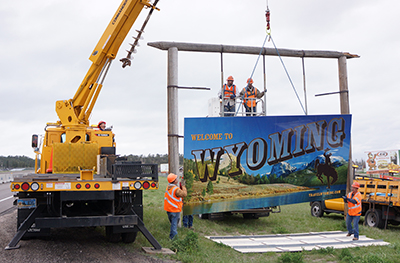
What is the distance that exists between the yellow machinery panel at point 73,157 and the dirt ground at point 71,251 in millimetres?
1811

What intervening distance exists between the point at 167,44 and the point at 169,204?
193 inches

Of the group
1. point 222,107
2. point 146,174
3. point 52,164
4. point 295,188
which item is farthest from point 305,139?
point 52,164

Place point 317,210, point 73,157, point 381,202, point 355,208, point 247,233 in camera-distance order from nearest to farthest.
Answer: point 73,157 < point 355,208 < point 247,233 < point 381,202 < point 317,210

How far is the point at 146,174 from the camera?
298 inches

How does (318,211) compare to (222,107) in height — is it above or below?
below

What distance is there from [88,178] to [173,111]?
14.1 ft

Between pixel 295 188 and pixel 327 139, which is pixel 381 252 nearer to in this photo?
pixel 295 188

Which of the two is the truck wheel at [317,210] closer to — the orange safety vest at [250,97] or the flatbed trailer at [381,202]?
the flatbed trailer at [381,202]

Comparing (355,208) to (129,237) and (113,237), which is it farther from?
(113,237)

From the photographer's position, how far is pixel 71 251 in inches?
292

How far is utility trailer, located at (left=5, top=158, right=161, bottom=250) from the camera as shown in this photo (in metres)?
6.96

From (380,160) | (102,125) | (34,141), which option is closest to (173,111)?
(102,125)

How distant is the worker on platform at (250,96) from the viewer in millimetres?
12227

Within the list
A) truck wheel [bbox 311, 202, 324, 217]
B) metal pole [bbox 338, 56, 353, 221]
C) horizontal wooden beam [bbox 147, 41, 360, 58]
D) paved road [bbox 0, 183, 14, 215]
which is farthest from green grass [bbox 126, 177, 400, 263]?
paved road [bbox 0, 183, 14, 215]
